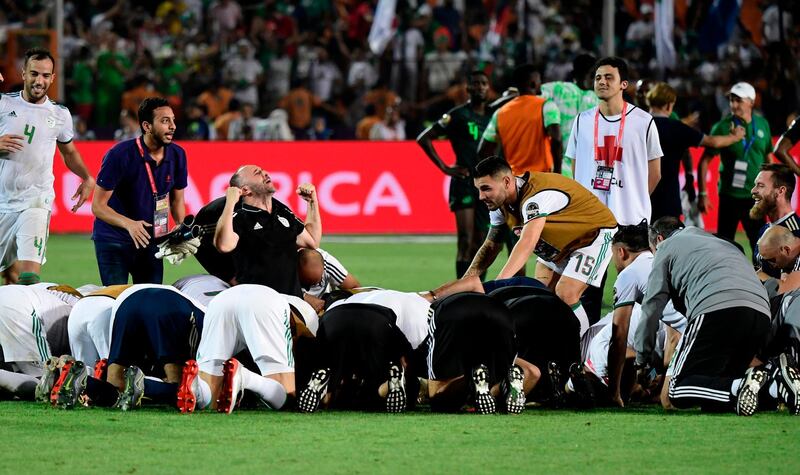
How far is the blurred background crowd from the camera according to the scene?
2328 centimetres

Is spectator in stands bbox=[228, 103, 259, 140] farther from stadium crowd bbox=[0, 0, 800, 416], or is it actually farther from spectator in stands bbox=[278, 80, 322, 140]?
stadium crowd bbox=[0, 0, 800, 416]

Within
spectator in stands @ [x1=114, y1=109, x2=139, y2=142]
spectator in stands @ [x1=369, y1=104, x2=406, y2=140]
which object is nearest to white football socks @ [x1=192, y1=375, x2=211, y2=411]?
spectator in stands @ [x1=114, y1=109, x2=139, y2=142]

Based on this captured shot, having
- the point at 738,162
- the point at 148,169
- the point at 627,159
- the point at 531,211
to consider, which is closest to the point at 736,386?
the point at 531,211

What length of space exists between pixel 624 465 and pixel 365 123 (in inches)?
695

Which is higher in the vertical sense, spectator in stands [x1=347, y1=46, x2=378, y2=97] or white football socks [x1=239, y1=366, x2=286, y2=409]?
spectator in stands [x1=347, y1=46, x2=378, y2=97]

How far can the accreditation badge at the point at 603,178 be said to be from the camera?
10627 millimetres

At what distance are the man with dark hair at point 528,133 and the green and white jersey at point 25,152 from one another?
4264 mm

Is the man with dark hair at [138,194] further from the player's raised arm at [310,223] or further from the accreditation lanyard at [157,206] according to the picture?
the player's raised arm at [310,223]

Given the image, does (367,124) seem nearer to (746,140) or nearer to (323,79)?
(323,79)

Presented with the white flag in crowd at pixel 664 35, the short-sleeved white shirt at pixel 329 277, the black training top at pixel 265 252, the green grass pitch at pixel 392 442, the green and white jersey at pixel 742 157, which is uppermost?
the white flag in crowd at pixel 664 35

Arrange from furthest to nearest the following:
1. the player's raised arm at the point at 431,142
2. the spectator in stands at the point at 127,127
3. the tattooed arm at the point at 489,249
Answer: the spectator in stands at the point at 127,127
the player's raised arm at the point at 431,142
the tattooed arm at the point at 489,249

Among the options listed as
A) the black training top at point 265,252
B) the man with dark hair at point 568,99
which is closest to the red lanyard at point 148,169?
the black training top at point 265,252

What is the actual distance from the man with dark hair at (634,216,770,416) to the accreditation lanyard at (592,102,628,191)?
7.64 feet

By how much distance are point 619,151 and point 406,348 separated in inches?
126
